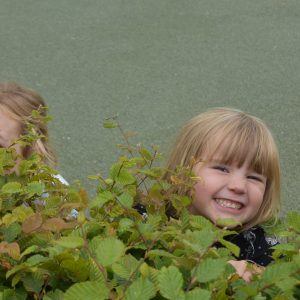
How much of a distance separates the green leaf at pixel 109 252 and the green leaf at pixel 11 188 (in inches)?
16.4

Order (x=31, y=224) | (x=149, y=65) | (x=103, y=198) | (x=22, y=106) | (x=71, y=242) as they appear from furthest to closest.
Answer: (x=149, y=65) → (x=22, y=106) → (x=103, y=198) → (x=31, y=224) → (x=71, y=242)

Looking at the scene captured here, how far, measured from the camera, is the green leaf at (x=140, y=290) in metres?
0.96

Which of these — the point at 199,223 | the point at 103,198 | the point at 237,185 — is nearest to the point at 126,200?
the point at 103,198

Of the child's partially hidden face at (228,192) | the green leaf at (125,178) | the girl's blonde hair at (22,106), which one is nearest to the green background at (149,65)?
the girl's blonde hair at (22,106)

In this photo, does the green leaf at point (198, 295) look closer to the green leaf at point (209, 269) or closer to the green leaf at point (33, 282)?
the green leaf at point (209, 269)

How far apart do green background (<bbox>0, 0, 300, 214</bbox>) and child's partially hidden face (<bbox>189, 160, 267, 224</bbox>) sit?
213 cm

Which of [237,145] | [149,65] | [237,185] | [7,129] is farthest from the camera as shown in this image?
[149,65]

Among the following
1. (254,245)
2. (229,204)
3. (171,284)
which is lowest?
(254,245)

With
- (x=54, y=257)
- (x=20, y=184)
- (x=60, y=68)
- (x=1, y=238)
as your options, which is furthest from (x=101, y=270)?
(x=60, y=68)

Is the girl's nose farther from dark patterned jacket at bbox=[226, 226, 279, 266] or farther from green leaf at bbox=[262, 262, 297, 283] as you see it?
green leaf at bbox=[262, 262, 297, 283]

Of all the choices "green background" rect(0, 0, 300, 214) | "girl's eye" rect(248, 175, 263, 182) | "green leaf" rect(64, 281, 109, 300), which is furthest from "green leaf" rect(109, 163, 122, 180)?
"green background" rect(0, 0, 300, 214)

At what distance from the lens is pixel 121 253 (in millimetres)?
1016

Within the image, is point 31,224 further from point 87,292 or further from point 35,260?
point 87,292

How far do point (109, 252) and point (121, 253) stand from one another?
0.06 feet
